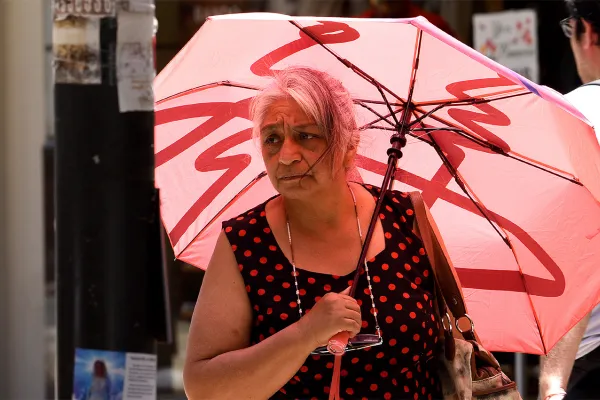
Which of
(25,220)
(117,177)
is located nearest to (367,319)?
(117,177)

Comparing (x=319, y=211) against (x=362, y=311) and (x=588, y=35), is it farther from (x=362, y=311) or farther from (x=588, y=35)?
(x=588, y=35)

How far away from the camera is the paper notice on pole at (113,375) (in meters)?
2.54

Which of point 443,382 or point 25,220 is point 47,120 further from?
point 443,382

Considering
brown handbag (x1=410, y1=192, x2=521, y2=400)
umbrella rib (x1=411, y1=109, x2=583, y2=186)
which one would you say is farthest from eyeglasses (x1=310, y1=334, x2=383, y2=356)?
umbrella rib (x1=411, y1=109, x2=583, y2=186)

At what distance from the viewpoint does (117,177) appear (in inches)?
98.9

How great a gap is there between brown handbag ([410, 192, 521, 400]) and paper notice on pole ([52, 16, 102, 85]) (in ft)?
3.30

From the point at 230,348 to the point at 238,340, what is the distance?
32 millimetres

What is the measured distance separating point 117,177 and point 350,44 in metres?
0.89

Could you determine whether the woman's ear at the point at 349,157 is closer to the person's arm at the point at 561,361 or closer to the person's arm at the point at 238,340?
the person's arm at the point at 238,340

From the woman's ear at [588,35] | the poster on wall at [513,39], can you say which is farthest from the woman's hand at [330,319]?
the poster on wall at [513,39]

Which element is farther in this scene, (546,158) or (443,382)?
(546,158)

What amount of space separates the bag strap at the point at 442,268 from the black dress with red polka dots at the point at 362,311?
95 mm

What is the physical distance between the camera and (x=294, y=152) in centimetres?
276

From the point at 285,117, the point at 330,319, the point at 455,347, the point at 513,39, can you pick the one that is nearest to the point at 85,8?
the point at 285,117
